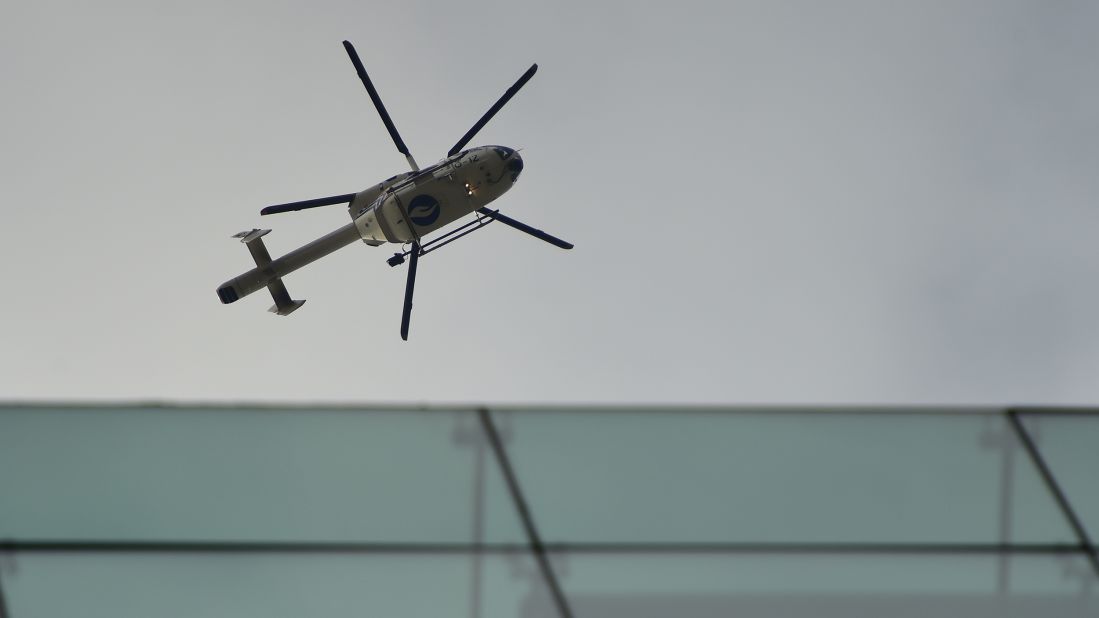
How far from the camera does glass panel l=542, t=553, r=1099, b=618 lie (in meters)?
3.69

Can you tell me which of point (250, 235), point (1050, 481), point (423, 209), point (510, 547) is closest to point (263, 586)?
point (510, 547)

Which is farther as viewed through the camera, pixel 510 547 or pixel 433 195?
pixel 433 195

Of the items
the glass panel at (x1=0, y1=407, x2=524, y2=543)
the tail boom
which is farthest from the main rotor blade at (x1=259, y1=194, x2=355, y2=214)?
the glass panel at (x1=0, y1=407, x2=524, y2=543)

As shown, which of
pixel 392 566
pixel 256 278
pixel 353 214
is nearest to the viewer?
pixel 392 566

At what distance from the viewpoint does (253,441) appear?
3740 millimetres

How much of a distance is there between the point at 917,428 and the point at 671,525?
1.02 m

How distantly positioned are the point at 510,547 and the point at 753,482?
94 cm

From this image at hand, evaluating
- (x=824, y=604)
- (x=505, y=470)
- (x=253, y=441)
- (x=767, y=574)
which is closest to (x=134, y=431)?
(x=253, y=441)

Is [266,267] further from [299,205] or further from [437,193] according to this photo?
[437,193]

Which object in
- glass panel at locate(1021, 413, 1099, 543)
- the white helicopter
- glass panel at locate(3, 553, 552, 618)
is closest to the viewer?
glass panel at locate(3, 553, 552, 618)

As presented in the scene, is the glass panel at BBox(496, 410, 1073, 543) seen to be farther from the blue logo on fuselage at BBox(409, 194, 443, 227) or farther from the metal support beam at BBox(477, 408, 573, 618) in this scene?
the blue logo on fuselage at BBox(409, 194, 443, 227)

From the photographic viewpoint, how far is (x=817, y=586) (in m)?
3.72

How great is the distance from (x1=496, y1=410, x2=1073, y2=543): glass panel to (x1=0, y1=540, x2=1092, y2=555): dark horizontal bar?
0.03 meters

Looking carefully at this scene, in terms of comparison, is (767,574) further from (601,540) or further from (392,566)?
(392,566)
